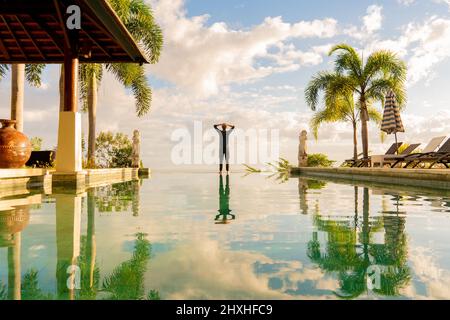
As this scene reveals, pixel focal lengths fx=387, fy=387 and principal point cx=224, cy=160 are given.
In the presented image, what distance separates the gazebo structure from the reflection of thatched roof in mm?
4828

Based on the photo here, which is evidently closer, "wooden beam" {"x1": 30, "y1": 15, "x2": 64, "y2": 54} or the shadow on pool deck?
the shadow on pool deck

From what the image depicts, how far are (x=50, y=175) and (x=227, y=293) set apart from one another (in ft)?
29.4

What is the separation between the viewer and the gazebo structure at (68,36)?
905cm

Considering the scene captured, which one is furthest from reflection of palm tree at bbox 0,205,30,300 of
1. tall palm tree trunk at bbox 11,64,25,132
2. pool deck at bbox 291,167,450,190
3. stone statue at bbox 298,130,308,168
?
stone statue at bbox 298,130,308,168

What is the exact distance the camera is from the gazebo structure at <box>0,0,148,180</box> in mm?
9055

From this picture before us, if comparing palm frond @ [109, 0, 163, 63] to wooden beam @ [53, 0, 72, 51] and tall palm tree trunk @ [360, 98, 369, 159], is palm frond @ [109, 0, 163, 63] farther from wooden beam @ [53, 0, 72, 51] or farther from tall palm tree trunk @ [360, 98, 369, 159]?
tall palm tree trunk @ [360, 98, 369, 159]

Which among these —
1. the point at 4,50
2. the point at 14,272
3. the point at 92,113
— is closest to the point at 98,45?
the point at 4,50

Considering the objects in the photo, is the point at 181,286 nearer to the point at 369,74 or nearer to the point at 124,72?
the point at 124,72

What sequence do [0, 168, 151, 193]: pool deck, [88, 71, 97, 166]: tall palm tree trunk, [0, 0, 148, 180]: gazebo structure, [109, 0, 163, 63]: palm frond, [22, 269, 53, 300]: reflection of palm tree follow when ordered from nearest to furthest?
[22, 269, 53, 300]: reflection of palm tree, [0, 168, 151, 193]: pool deck, [0, 0, 148, 180]: gazebo structure, [88, 71, 97, 166]: tall palm tree trunk, [109, 0, 163, 63]: palm frond

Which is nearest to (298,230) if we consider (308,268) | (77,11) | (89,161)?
(308,268)

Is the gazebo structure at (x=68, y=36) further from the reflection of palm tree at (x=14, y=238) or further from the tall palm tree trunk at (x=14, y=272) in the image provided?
the tall palm tree trunk at (x=14, y=272)

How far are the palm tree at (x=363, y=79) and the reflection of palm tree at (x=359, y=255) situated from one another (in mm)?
18850

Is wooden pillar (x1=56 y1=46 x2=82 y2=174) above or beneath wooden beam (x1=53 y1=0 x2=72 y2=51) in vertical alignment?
beneath

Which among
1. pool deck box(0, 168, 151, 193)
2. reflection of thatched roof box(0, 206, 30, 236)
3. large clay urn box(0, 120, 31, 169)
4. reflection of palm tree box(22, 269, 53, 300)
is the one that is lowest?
reflection of palm tree box(22, 269, 53, 300)
